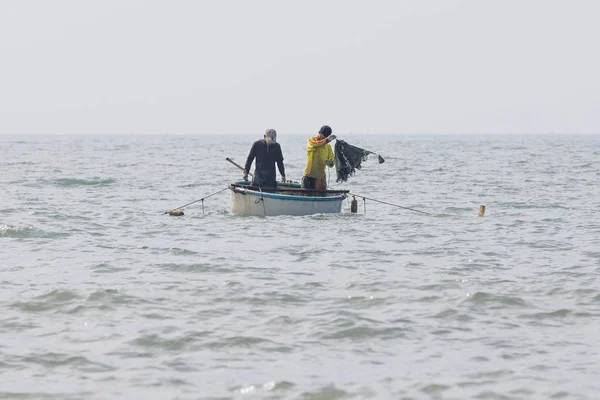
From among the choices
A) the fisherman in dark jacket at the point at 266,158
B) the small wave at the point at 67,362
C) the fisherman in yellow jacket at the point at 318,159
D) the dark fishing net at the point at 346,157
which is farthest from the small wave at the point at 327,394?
the dark fishing net at the point at 346,157

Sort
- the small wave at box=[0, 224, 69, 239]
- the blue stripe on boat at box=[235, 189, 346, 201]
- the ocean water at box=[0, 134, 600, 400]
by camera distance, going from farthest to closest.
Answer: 1. the blue stripe on boat at box=[235, 189, 346, 201]
2. the small wave at box=[0, 224, 69, 239]
3. the ocean water at box=[0, 134, 600, 400]

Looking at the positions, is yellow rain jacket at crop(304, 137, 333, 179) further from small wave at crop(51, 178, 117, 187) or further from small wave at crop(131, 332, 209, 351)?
small wave at crop(51, 178, 117, 187)

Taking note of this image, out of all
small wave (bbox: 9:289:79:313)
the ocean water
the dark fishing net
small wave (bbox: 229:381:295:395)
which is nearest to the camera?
small wave (bbox: 229:381:295:395)

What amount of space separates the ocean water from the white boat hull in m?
0.37

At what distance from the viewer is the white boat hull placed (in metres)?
21.1

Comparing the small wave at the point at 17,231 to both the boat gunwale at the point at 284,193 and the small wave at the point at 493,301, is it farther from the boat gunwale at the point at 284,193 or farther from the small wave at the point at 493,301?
the small wave at the point at 493,301

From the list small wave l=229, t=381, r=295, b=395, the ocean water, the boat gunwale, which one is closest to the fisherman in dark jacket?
the boat gunwale

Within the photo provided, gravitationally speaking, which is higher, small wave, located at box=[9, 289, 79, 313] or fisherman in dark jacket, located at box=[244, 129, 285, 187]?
fisherman in dark jacket, located at box=[244, 129, 285, 187]

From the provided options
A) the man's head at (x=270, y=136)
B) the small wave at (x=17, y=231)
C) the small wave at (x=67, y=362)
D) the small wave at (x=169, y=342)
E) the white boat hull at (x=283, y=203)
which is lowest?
the small wave at (x=67, y=362)

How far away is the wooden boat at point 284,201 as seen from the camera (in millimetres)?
21172

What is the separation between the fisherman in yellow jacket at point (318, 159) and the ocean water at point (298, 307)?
3.53 ft

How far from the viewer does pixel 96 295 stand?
12.2m

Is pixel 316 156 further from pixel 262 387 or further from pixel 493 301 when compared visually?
pixel 262 387

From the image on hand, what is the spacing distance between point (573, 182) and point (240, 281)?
2566 cm
